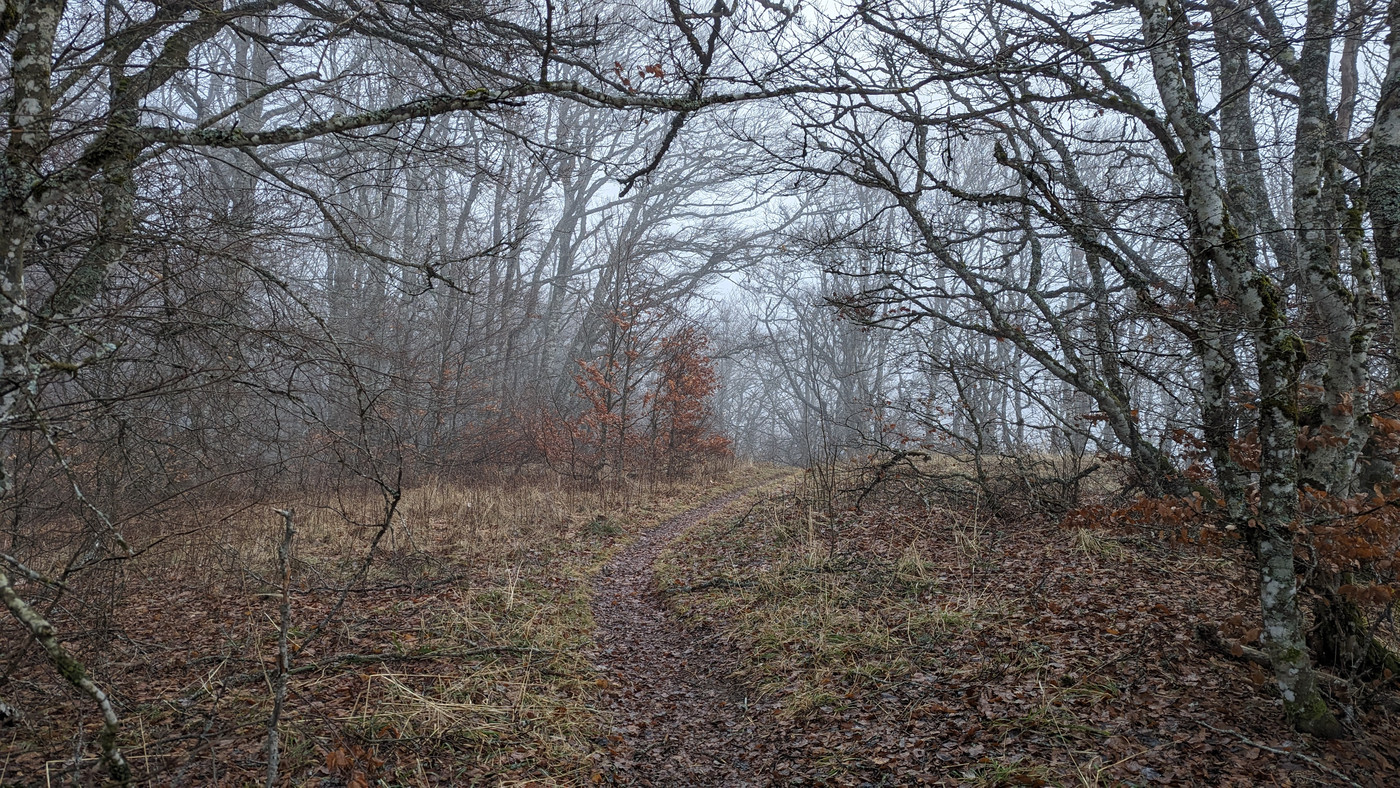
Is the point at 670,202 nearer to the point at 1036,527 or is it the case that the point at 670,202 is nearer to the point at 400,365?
the point at 400,365

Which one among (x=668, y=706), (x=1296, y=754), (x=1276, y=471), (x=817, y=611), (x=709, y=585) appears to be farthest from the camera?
(x=709, y=585)

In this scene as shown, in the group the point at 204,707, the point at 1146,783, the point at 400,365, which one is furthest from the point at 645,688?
the point at 400,365

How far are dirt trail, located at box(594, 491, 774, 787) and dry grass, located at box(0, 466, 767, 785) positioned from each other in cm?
21

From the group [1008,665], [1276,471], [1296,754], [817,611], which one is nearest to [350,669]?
[817,611]

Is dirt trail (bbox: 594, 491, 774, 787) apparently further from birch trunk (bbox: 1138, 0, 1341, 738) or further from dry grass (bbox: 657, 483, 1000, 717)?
birch trunk (bbox: 1138, 0, 1341, 738)

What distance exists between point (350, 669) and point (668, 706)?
222 centimetres

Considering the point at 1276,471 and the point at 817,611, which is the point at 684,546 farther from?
the point at 1276,471

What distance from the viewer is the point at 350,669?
4648 mm

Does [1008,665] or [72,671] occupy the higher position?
[72,671]

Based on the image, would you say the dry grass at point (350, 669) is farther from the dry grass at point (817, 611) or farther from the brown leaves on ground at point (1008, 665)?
the brown leaves on ground at point (1008, 665)

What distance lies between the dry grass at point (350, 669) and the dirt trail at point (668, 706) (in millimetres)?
214

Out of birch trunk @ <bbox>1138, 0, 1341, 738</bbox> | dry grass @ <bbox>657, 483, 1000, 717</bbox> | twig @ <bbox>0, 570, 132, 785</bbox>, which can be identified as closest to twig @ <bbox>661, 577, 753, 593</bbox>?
dry grass @ <bbox>657, 483, 1000, 717</bbox>

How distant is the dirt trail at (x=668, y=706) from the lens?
407 cm

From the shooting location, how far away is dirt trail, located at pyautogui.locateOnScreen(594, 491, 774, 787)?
4074 millimetres
